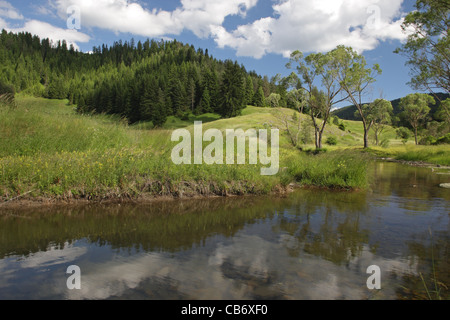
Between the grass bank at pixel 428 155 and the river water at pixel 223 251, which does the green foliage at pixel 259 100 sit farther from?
the river water at pixel 223 251

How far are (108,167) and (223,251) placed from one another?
5.12 m

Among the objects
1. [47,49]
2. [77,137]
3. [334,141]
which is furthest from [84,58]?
[77,137]

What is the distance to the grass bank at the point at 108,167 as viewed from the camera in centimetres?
805

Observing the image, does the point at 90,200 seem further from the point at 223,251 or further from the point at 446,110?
the point at 446,110

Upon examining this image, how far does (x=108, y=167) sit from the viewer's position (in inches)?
343

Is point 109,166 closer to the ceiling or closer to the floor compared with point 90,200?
closer to the ceiling

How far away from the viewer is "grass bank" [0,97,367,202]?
8047 mm

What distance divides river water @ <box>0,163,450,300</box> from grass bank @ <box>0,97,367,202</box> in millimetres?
718

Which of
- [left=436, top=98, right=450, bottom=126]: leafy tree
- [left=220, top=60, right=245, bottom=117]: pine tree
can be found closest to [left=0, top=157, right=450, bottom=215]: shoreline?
[left=436, top=98, right=450, bottom=126]: leafy tree

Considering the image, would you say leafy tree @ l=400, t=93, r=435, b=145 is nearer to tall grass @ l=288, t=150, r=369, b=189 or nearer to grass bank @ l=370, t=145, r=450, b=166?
grass bank @ l=370, t=145, r=450, b=166

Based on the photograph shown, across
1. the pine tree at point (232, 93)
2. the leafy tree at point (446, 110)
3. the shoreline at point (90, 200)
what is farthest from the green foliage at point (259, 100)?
the shoreline at point (90, 200)

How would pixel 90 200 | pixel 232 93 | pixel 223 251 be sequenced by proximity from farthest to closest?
pixel 232 93
pixel 90 200
pixel 223 251

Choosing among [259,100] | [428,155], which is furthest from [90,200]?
[259,100]

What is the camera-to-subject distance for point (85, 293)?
387cm
